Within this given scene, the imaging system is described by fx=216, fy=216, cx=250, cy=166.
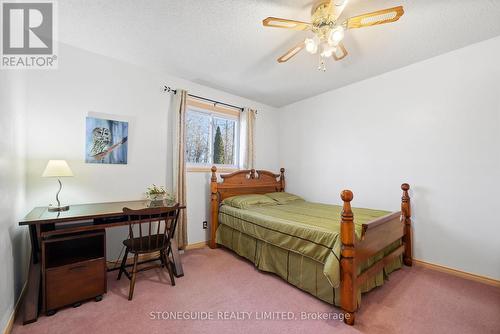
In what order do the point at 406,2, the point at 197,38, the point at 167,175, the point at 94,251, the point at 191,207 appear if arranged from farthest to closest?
the point at 191,207 → the point at 167,175 → the point at 197,38 → the point at 94,251 → the point at 406,2

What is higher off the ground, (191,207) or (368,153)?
(368,153)

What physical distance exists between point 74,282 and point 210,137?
2594 millimetres

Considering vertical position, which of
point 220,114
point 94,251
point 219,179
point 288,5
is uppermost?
point 288,5

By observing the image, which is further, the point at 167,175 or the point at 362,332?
the point at 167,175

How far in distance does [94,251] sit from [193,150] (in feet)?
6.34

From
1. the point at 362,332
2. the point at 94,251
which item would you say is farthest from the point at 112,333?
the point at 362,332

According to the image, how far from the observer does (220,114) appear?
12.7 ft

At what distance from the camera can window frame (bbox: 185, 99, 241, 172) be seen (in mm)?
3506

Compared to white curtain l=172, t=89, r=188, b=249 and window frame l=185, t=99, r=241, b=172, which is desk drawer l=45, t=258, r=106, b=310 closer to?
white curtain l=172, t=89, r=188, b=249

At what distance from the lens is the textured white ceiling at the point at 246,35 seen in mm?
1878

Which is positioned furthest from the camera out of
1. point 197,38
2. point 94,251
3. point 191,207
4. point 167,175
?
point 191,207

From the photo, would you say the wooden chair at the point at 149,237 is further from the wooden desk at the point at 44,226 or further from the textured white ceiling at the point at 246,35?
the textured white ceiling at the point at 246,35

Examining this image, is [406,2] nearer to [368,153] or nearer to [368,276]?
[368,153]

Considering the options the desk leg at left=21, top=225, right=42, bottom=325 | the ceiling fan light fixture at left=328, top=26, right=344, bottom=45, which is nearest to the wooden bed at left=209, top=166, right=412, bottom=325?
the ceiling fan light fixture at left=328, top=26, right=344, bottom=45
